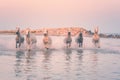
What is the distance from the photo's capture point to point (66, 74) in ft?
68.5

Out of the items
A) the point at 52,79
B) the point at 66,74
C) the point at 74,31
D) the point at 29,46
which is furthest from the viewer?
the point at 74,31

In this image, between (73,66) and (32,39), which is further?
(32,39)

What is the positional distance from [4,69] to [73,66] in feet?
13.9

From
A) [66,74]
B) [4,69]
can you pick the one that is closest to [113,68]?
[66,74]

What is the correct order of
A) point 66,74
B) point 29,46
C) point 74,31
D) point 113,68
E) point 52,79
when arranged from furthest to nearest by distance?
point 74,31 < point 29,46 < point 113,68 < point 66,74 < point 52,79

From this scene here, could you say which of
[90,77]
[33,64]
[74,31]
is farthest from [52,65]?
[74,31]

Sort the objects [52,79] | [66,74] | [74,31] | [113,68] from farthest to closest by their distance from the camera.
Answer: [74,31] < [113,68] < [66,74] < [52,79]

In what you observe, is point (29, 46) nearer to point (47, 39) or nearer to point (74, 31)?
point (47, 39)

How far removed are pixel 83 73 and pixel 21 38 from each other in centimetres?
2207

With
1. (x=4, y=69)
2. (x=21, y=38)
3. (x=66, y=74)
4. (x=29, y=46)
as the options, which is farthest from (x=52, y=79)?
(x=21, y=38)

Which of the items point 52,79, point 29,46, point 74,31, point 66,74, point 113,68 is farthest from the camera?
point 74,31

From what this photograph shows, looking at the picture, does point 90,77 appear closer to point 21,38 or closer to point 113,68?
point 113,68

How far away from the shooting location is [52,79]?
19078mm

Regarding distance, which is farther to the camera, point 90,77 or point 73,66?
point 73,66
